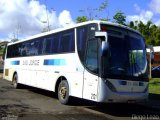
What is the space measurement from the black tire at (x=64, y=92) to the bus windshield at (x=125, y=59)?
115 inches

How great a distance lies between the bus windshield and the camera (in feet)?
40.4

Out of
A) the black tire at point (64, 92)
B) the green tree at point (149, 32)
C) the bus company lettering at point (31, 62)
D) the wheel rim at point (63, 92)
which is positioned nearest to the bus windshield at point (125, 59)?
the black tire at point (64, 92)

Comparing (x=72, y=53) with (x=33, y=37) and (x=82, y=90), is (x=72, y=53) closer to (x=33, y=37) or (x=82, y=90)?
(x=82, y=90)

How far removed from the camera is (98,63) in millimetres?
12320

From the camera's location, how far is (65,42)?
15.3m

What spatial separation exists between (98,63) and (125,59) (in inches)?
42.3

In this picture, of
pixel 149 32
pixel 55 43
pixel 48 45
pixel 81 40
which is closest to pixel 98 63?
pixel 81 40

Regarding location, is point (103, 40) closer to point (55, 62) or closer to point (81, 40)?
point (81, 40)

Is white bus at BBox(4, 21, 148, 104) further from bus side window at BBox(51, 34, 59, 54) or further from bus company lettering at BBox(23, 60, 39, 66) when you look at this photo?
bus company lettering at BBox(23, 60, 39, 66)

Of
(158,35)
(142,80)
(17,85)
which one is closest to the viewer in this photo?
(142,80)

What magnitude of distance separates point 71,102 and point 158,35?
58451 millimetres

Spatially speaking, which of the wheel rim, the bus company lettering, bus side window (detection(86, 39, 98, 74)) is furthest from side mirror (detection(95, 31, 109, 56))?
the bus company lettering

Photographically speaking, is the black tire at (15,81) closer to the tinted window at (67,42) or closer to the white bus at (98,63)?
the white bus at (98,63)

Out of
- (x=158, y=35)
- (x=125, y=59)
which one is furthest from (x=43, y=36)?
(x=158, y=35)
